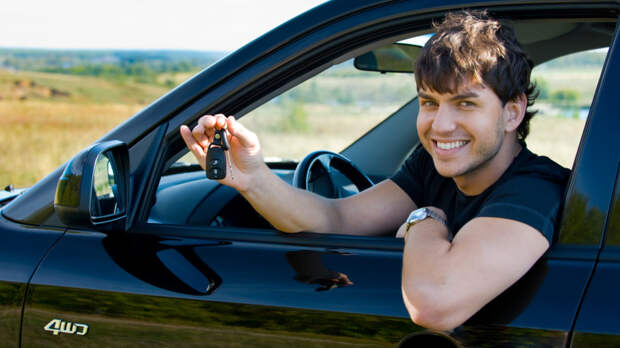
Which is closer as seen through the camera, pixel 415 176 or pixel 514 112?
pixel 514 112

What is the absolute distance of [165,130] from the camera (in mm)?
1671

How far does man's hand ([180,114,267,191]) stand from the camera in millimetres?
1561

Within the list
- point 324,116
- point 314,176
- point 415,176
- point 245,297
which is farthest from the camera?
point 324,116

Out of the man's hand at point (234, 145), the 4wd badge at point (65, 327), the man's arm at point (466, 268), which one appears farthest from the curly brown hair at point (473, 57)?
the 4wd badge at point (65, 327)

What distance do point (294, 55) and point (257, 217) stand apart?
39.1 inches

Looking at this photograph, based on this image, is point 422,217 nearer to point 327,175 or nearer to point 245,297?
point 245,297

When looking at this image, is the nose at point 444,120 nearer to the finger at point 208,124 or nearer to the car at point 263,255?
the car at point 263,255

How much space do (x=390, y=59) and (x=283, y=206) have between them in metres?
1.14

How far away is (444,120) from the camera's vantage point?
1.62 meters

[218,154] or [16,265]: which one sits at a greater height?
[218,154]

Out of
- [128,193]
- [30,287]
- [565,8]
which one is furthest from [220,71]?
[565,8]

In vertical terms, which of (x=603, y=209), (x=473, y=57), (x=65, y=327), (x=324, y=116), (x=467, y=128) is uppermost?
(x=324, y=116)

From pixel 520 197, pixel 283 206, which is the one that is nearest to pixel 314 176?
pixel 283 206

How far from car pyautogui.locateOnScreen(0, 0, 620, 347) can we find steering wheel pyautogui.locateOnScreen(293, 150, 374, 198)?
0.60 metres
